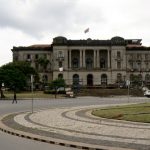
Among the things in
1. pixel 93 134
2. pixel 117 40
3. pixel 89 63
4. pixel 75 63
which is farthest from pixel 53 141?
pixel 89 63

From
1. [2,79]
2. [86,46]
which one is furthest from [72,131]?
[86,46]

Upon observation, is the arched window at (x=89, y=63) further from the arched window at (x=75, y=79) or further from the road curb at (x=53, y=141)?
the road curb at (x=53, y=141)

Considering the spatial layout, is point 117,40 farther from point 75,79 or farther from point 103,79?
point 75,79

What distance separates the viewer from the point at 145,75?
152 metres

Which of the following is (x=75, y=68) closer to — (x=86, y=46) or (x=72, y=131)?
(x=86, y=46)

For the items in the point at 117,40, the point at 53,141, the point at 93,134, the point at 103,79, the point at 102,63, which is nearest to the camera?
the point at 53,141

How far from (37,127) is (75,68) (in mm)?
125963

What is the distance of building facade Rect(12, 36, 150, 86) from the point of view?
148 m

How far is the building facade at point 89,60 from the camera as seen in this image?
148125 millimetres

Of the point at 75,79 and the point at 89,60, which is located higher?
the point at 89,60

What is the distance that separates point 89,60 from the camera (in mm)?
152625

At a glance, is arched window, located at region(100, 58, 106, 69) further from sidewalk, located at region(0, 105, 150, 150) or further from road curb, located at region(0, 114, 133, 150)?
road curb, located at region(0, 114, 133, 150)

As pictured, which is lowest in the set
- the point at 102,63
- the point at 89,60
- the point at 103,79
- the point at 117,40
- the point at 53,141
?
the point at 53,141

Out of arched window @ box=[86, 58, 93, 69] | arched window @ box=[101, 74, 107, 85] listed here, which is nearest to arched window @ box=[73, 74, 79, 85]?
arched window @ box=[86, 58, 93, 69]
